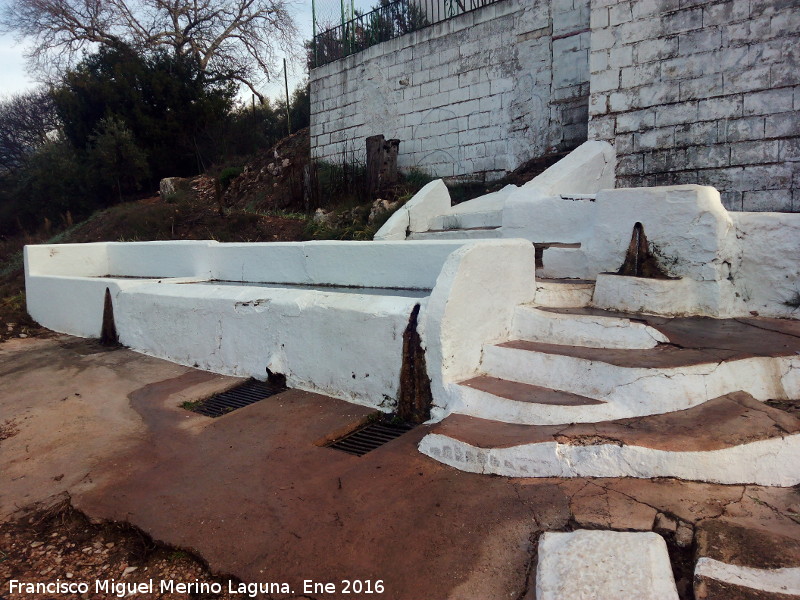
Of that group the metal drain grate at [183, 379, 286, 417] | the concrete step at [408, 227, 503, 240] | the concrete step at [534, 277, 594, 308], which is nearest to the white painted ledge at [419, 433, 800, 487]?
the concrete step at [534, 277, 594, 308]

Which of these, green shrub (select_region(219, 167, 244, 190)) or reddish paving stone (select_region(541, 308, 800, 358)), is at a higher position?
green shrub (select_region(219, 167, 244, 190))

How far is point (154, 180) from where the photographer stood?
733 inches

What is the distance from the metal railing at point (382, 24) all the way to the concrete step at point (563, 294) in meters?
7.30

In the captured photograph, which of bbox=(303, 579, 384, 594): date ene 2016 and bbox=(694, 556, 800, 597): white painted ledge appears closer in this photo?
bbox=(694, 556, 800, 597): white painted ledge

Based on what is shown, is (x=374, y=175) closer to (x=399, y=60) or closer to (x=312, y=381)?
(x=399, y=60)

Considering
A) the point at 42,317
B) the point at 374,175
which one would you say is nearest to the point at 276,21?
the point at 374,175

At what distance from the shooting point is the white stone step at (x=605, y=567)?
6.20 feet

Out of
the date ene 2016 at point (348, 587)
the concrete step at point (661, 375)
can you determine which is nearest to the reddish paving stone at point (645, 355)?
the concrete step at point (661, 375)

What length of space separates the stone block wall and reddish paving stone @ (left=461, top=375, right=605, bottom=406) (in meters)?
4.18

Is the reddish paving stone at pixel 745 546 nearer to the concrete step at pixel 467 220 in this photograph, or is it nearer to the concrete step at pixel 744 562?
the concrete step at pixel 744 562

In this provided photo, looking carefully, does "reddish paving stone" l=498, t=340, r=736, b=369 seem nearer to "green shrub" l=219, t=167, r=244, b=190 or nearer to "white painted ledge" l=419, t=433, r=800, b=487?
"white painted ledge" l=419, t=433, r=800, b=487

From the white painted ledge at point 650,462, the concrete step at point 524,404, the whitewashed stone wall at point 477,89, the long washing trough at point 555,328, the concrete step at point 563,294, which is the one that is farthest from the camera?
the whitewashed stone wall at point 477,89

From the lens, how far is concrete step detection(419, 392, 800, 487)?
2479 mm

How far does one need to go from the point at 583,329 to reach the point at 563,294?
0.76 metres
